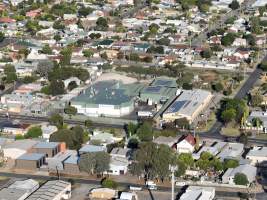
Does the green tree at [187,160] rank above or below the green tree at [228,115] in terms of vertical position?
above

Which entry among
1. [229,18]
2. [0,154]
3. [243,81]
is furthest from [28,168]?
[229,18]

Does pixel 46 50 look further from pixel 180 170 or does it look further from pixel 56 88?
pixel 180 170

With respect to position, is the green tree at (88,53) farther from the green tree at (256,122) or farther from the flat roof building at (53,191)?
the flat roof building at (53,191)

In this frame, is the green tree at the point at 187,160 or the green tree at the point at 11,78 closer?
the green tree at the point at 187,160

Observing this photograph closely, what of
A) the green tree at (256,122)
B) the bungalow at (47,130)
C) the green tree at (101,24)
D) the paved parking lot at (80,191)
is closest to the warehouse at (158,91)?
the green tree at (256,122)

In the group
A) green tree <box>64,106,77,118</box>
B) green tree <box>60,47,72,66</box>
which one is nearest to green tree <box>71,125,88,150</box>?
green tree <box>64,106,77,118</box>

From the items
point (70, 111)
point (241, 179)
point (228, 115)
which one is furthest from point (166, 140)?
point (70, 111)
